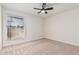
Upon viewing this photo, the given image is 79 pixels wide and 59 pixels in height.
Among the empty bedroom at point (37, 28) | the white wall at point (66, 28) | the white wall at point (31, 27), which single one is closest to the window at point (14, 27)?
the empty bedroom at point (37, 28)

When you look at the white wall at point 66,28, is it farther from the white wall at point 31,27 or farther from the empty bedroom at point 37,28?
the white wall at point 31,27

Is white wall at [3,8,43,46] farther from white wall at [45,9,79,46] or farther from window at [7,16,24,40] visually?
white wall at [45,9,79,46]

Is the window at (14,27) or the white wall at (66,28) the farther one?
the white wall at (66,28)

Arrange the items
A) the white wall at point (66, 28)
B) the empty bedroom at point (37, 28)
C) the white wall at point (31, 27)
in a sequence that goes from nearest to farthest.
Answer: the empty bedroom at point (37, 28) → the white wall at point (31, 27) → the white wall at point (66, 28)

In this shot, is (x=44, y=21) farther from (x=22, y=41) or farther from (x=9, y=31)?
(x=9, y=31)

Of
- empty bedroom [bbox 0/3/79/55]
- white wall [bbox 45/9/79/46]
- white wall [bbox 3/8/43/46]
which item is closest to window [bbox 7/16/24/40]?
empty bedroom [bbox 0/3/79/55]

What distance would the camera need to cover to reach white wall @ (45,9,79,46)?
182cm

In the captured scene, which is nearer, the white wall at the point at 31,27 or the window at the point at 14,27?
the window at the point at 14,27

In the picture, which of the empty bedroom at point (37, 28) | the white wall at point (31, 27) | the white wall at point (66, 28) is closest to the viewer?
→ the empty bedroom at point (37, 28)

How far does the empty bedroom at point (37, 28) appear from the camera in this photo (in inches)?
49.2

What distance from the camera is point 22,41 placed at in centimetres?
154

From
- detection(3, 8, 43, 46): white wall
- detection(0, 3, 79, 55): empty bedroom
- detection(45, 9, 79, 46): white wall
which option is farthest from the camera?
detection(45, 9, 79, 46): white wall

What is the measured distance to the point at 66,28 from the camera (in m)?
1.94
